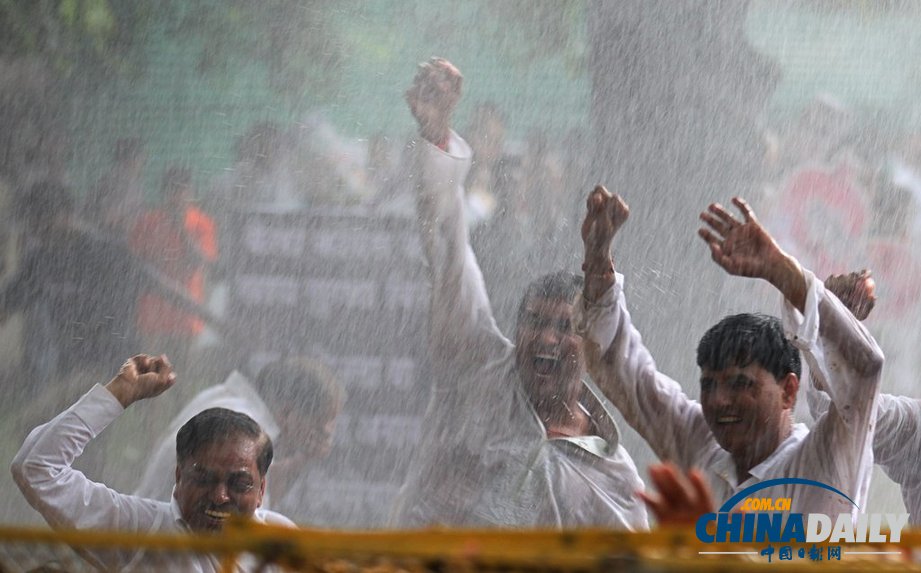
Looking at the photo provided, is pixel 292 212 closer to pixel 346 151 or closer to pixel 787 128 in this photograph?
pixel 346 151

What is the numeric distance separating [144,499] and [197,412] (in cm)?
48

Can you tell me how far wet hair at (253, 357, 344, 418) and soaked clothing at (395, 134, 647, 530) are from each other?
354 millimetres

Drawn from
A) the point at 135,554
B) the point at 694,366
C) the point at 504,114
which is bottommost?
the point at 135,554

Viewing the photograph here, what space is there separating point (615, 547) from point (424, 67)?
Result: 10.7 feet

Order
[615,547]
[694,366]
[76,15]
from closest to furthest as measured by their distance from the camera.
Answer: [615,547], [694,366], [76,15]

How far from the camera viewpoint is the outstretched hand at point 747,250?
386 centimetres

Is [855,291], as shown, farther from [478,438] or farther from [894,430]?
[478,438]

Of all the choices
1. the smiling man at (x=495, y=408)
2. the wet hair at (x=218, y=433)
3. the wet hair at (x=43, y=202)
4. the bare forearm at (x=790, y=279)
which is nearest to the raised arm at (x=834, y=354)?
the bare forearm at (x=790, y=279)

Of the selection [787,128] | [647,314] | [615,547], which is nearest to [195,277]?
[647,314]

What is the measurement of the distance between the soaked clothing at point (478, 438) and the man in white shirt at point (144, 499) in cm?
56

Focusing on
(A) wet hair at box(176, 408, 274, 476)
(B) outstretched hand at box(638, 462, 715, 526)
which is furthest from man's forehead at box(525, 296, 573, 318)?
(B) outstretched hand at box(638, 462, 715, 526)

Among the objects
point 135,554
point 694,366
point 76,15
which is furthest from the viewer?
point 76,15

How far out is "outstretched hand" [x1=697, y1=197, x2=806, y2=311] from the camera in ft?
12.7

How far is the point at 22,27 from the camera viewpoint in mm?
5160
